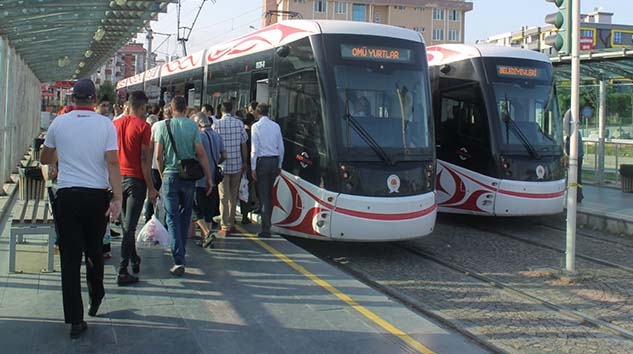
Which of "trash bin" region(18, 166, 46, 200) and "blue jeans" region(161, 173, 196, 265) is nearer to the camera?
"blue jeans" region(161, 173, 196, 265)

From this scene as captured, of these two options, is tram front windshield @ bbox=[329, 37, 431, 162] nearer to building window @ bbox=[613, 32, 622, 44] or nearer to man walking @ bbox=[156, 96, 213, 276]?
man walking @ bbox=[156, 96, 213, 276]

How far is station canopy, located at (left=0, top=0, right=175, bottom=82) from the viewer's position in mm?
10477

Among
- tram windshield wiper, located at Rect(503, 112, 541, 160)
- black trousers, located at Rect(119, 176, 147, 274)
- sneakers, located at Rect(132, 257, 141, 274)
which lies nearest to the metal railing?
tram windshield wiper, located at Rect(503, 112, 541, 160)

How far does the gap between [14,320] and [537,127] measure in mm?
9287

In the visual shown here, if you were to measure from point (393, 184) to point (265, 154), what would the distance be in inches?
73.8

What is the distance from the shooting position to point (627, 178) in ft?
51.4

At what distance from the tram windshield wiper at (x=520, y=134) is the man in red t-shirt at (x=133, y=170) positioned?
700 centimetres

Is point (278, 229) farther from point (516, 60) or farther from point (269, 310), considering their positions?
point (516, 60)

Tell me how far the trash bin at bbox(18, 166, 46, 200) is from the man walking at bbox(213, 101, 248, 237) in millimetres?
2538

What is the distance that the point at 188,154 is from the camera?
695 cm

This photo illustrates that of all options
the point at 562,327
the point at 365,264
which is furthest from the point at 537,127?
the point at 562,327

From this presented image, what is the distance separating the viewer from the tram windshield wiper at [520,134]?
36.9 feet

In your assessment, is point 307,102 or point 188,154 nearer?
point 188,154

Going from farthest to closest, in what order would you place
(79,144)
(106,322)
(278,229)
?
1. (278,229)
2. (106,322)
3. (79,144)
